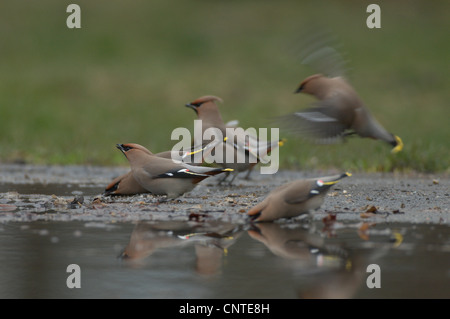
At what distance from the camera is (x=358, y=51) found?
2838 centimetres

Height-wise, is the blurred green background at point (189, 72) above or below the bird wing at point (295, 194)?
above

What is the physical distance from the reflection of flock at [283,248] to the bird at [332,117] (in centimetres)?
242

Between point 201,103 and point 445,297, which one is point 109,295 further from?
point 201,103

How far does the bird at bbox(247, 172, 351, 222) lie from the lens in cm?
708

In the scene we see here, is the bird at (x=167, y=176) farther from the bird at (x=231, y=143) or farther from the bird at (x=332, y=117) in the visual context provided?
the bird at (x=231, y=143)

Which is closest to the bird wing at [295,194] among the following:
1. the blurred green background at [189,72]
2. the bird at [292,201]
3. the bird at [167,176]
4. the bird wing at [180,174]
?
the bird at [292,201]

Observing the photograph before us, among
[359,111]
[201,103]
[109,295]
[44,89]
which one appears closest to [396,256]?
[109,295]

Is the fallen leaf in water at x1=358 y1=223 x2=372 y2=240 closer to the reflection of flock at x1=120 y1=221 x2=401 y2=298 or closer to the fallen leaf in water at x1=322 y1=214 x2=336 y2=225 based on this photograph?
the reflection of flock at x1=120 y1=221 x2=401 y2=298

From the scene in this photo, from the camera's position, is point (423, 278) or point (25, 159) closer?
point (423, 278)

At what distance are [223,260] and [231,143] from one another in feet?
16.1

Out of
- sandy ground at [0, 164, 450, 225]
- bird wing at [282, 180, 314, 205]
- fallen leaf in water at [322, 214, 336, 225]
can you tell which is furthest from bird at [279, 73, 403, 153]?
bird wing at [282, 180, 314, 205]

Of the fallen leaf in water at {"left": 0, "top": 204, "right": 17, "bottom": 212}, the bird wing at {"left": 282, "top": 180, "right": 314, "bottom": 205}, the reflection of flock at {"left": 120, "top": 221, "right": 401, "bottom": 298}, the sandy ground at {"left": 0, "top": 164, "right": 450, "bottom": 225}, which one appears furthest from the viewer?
the fallen leaf in water at {"left": 0, "top": 204, "right": 17, "bottom": 212}

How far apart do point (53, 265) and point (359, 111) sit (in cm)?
480

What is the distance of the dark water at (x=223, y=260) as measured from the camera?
4.95 meters
